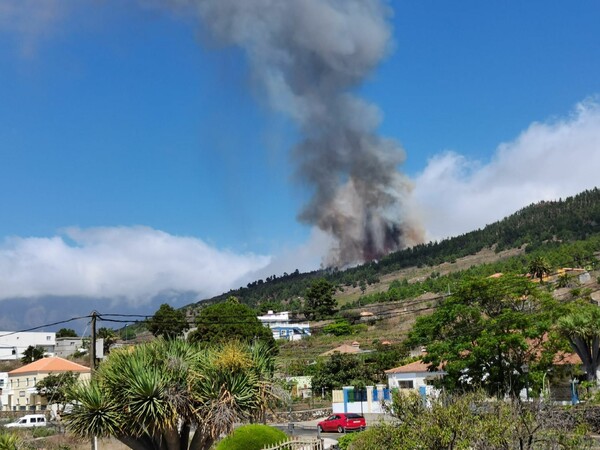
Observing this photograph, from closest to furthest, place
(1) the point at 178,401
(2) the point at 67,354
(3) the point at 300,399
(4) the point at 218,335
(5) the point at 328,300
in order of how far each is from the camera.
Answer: (1) the point at 178,401 < (3) the point at 300,399 < (4) the point at 218,335 < (2) the point at 67,354 < (5) the point at 328,300

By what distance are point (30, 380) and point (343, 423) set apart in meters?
58.7

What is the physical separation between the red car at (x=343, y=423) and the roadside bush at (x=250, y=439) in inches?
783

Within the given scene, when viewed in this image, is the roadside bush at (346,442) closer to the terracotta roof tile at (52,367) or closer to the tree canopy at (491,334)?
the tree canopy at (491,334)

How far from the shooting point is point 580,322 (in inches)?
1451

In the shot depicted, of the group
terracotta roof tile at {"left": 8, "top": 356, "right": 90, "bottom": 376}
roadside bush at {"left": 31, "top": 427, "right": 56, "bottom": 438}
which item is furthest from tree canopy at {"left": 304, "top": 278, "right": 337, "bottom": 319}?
roadside bush at {"left": 31, "top": 427, "right": 56, "bottom": 438}

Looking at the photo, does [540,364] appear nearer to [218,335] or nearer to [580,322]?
[580,322]

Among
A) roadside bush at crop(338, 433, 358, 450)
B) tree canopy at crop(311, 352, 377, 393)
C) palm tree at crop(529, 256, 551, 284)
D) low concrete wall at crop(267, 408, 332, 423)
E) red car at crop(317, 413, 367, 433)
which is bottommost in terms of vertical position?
low concrete wall at crop(267, 408, 332, 423)

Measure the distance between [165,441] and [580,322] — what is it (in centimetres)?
2583

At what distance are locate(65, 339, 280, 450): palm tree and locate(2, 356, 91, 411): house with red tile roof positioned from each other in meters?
67.7

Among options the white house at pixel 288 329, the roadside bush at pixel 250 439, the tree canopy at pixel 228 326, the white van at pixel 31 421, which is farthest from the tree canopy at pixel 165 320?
the roadside bush at pixel 250 439

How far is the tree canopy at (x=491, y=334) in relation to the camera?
34688mm

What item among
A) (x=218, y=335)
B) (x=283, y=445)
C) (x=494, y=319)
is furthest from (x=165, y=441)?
(x=218, y=335)

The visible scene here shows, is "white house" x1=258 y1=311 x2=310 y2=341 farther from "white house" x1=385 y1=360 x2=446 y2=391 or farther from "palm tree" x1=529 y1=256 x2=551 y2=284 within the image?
"white house" x1=385 y1=360 x2=446 y2=391

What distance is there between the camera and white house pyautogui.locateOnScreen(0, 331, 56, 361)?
135m
